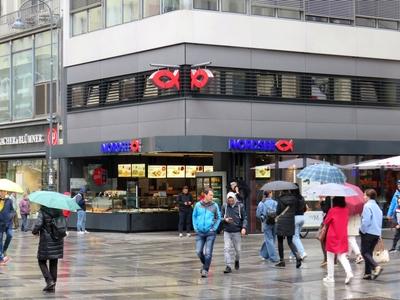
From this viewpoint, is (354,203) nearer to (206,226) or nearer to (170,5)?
(206,226)

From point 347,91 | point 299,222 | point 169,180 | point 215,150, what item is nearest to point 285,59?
point 347,91

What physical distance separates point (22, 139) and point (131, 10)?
10.4 metres

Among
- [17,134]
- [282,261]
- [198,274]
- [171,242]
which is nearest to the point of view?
[198,274]

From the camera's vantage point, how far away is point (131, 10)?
2952cm

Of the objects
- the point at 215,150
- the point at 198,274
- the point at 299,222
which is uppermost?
the point at 215,150

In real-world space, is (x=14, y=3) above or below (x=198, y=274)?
above

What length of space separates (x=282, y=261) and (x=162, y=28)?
45.7ft

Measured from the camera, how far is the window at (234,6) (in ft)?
91.8

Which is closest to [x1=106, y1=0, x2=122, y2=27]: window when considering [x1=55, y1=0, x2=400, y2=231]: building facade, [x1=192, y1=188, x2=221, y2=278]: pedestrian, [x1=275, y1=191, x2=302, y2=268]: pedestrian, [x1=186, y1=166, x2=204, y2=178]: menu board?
[x1=55, y1=0, x2=400, y2=231]: building facade

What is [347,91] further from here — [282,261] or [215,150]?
[282,261]

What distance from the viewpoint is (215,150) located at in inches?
1053

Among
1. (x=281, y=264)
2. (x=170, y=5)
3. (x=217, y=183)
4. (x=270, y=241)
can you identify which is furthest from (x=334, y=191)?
(x=170, y=5)

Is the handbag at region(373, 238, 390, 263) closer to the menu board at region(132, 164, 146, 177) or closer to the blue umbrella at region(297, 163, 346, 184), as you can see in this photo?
the blue umbrella at region(297, 163, 346, 184)

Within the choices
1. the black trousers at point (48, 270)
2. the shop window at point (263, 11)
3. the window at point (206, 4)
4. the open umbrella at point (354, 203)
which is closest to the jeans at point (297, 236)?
the open umbrella at point (354, 203)
